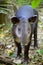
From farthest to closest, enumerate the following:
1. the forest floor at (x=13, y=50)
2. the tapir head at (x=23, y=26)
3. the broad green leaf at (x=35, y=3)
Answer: the forest floor at (x=13, y=50), the tapir head at (x=23, y=26), the broad green leaf at (x=35, y=3)

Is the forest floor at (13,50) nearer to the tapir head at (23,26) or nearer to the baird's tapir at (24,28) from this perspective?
the baird's tapir at (24,28)

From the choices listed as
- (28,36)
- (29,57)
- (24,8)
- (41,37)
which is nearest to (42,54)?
(29,57)

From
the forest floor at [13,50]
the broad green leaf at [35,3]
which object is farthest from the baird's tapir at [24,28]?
the broad green leaf at [35,3]

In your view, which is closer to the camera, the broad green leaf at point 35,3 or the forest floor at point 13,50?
the broad green leaf at point 35,3

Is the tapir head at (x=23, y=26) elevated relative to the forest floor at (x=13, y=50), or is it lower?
elevated

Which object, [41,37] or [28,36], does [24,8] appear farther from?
[41,37]

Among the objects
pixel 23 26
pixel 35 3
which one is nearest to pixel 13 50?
pixel 23 26

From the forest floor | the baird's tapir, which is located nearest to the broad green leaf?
the baird's tapir

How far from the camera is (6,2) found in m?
7.31

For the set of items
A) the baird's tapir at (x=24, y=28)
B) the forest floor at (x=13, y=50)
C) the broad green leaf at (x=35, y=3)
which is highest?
the broad green leaf at (x=35, y=3)

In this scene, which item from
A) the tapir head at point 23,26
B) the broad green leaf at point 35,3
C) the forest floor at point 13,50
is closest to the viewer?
the broad green leaf at point 35,3

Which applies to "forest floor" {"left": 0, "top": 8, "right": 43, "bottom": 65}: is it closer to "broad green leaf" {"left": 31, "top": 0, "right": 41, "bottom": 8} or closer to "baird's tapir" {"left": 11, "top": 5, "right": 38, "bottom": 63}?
"baird's tapir" {"left": 11, "top": 5, "right": 38, "bottom": 63}

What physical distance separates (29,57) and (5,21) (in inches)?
128

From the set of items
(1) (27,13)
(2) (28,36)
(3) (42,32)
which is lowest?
(3) (42,32)
